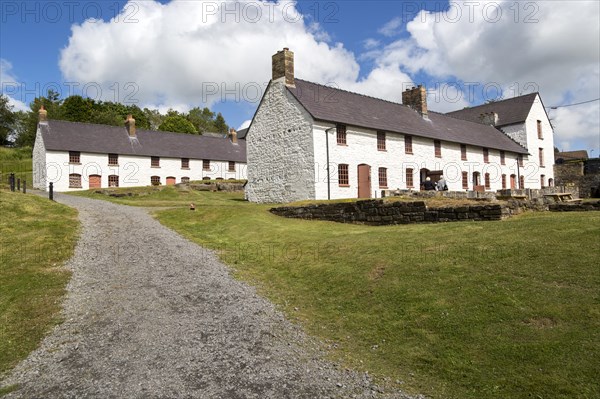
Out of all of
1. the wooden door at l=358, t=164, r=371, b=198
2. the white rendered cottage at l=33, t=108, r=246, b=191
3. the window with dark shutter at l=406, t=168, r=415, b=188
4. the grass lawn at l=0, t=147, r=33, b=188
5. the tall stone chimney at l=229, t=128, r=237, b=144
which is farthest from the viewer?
the tall stone chimney at l=229, t=128, r=237, b=144

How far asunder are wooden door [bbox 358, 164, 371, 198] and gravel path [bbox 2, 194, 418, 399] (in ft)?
63.6

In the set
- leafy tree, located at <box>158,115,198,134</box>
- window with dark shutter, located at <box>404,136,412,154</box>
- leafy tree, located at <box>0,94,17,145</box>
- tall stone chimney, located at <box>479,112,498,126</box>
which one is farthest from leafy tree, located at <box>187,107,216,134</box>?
window with dark shutter, located at <box>404,136,412,154</box>

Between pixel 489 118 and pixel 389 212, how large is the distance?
4304cm

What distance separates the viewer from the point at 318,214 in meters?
20.4

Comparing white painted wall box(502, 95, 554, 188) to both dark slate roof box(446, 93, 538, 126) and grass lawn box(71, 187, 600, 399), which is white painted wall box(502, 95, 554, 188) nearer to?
dark slate roof box(446, 93, 538, 126)

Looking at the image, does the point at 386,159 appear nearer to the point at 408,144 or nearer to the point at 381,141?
the point at 381,141

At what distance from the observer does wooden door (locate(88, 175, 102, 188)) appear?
44906 mm

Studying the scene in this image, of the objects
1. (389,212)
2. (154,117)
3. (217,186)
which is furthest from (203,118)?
(389,212)

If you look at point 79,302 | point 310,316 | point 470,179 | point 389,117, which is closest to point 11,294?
point 79,302

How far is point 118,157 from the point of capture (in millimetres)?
47125

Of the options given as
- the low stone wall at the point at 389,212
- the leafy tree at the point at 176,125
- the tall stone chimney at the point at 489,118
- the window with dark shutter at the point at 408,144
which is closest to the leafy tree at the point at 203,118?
the leafy tree at the point at 176,125

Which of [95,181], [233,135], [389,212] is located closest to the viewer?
[389,212]

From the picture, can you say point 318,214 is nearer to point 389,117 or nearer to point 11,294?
point 11,294

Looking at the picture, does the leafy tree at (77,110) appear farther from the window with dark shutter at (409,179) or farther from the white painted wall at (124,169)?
the window with dark shutter at (409,179)
